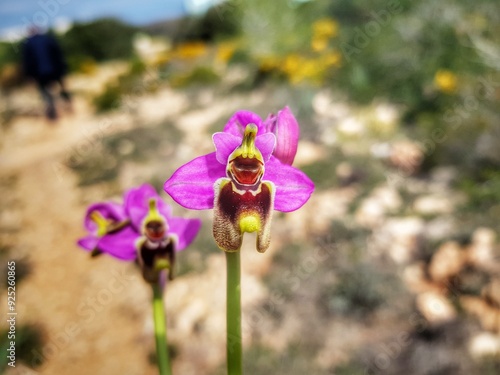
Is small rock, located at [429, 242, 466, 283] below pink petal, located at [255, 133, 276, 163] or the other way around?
the other way around

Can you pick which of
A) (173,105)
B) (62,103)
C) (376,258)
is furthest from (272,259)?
(62,103)

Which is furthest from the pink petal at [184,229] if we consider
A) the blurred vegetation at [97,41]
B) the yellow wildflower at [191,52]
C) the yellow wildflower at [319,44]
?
the blurred vegetation at [97,41]

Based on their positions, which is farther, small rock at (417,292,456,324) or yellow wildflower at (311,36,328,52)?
yellow wildflower at (311,36,328,52)

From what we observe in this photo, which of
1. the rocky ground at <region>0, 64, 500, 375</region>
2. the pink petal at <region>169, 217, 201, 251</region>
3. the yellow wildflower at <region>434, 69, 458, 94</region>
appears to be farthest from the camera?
the yellow wildflower at <region>434, 69, 458, 94</region>

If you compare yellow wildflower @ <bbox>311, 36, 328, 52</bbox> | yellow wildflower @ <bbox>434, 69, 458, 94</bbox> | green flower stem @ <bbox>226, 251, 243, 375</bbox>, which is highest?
yellow wildflower @ <bbox>311, 36, 328, 52</bbox>

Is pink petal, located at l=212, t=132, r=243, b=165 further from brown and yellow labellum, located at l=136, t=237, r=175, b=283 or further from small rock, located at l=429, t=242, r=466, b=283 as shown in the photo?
small rock, located at l=429, t=242, r=466, b=283

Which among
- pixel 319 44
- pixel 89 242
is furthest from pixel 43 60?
pixel 89 242

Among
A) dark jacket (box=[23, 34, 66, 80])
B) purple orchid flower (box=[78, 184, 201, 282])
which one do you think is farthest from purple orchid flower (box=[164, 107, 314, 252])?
dark jacket (box=[23, 34, 66, 80])

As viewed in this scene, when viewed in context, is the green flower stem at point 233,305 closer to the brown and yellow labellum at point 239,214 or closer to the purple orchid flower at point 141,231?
the brown and yellow labellum at point 239,214

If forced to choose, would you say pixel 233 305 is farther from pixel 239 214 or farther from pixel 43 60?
pixel 43 60

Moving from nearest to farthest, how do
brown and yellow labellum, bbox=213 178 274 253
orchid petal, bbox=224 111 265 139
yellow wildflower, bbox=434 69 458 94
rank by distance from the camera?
brown and yellow labellum, bbox=213 178 274 253
orchid petal, bbox=224 111 265 139
yellow wildflower, bbox=434 69 458 94
